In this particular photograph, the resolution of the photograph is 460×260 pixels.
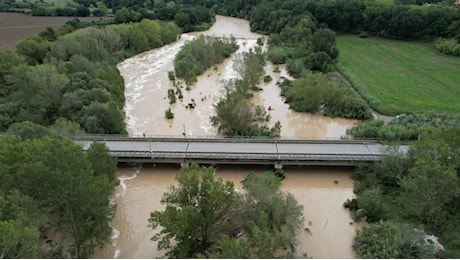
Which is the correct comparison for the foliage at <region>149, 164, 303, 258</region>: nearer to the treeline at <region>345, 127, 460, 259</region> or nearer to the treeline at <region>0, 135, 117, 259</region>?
the treeline at <region>0, 135, 117, 259</region>

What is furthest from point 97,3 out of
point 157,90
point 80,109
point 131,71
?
point 80,109

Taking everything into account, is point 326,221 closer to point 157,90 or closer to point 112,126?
point 112,126

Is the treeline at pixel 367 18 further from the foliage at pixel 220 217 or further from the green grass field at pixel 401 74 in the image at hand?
the foliage at pixel 220 217

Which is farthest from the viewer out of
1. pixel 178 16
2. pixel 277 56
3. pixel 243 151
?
pixel 178 16

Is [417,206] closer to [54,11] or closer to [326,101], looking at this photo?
[326,101]

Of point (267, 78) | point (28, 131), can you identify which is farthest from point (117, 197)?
point (267, 78)

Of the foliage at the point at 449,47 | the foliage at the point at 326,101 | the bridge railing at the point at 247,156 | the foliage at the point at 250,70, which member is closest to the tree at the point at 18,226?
the bridge railing at the point at 247,156
